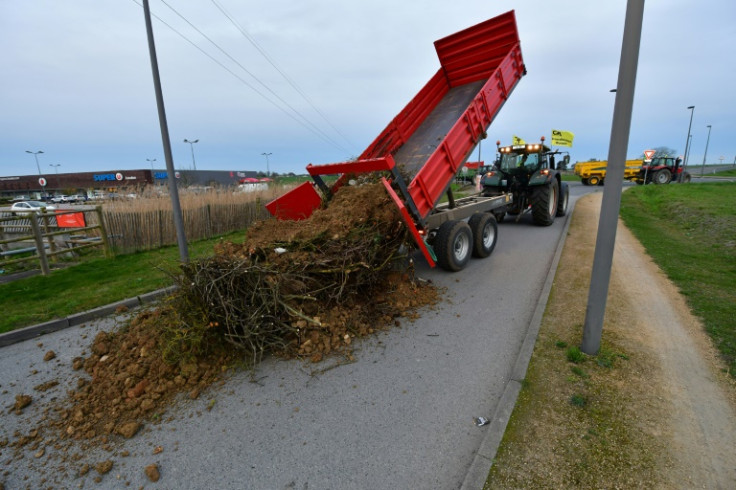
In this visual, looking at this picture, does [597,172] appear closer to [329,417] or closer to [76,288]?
[329,417]

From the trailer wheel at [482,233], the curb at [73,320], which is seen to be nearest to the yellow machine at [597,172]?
the trailer wheel at [482,233]

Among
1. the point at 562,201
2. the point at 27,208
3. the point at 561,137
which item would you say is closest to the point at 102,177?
the point at 27,208

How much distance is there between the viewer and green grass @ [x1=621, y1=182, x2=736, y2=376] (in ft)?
13.7

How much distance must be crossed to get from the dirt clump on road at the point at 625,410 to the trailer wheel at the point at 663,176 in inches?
987

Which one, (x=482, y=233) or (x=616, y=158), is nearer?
(x=616, y=158)

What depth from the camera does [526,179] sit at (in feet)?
32.1

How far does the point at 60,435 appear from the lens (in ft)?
9.34

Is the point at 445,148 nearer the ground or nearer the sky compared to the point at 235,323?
nearer the sky

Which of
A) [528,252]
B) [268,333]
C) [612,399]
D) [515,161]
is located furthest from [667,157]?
[268,333]

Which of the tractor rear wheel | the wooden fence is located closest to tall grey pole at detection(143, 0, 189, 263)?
the wooden fence

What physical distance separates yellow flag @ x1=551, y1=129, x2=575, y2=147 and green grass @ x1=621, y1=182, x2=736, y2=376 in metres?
4.74

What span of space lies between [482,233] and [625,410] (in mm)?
4536

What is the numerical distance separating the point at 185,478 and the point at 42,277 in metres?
7.45

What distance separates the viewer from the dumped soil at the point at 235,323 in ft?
9.85
